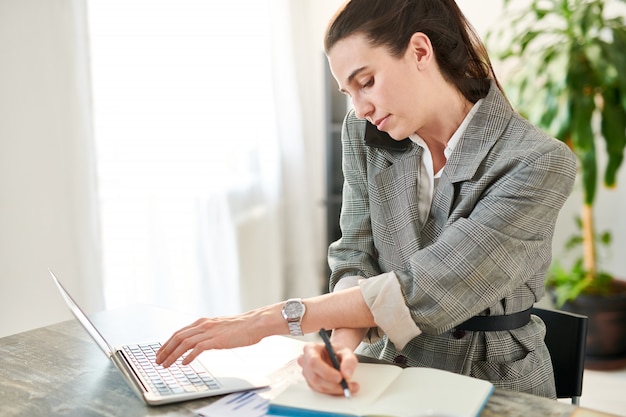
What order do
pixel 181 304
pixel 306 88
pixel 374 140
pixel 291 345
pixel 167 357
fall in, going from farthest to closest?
pixel 306 88 < pixel 181 304 < pixel 374 140 < pixel 291 345 < pixel 167 357

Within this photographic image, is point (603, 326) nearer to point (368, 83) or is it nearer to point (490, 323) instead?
point (490, 323)

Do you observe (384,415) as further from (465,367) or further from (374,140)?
(374,140)

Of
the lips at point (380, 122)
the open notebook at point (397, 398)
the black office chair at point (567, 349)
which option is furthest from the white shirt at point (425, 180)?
the open notebook at point (397, 398)

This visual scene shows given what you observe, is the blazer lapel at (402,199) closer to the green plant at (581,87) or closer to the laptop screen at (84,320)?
the laptop screen at (84,320)

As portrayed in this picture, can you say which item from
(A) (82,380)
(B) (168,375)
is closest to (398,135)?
(B) (168,375)

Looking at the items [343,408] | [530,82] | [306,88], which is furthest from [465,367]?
[306,88]

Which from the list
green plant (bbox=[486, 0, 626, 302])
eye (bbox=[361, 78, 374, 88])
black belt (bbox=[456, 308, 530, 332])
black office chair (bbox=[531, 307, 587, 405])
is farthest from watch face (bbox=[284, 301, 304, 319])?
green plant (bbox=[486, 0, 626, 302])

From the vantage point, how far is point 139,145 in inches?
106

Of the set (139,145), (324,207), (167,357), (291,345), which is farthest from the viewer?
(324,207)

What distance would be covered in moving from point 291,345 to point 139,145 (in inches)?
58.0

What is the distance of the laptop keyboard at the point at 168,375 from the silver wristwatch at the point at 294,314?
0.55 ft

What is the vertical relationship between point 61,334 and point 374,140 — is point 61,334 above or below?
below

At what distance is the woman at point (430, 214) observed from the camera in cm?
132

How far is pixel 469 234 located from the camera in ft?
4.38
